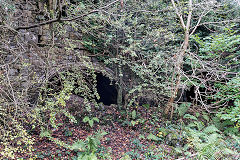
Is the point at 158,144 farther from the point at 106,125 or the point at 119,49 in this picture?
the point at 119,49

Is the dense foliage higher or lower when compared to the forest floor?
higher

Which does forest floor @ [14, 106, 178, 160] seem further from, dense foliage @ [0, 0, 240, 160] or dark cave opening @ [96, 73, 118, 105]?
dark cave opening @ [96, 73, 118, 105]

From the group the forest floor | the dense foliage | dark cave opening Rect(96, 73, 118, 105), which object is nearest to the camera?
the forest floor

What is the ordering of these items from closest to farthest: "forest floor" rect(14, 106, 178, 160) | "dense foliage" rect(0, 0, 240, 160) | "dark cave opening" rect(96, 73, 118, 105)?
"forest floor" rect(14, 106, 178, 160) → "dense foliage" rect(0, 0, 240, 160) → "dark cave opening" rect(96, 73, 118, 105)

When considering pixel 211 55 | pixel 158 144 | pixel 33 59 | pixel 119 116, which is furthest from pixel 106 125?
pixel 211 55

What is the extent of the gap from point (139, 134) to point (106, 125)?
3.61 feet

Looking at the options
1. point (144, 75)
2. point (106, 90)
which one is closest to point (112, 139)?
point (144, 75)

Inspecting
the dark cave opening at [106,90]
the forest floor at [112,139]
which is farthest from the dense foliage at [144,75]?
the dark cave opening at [106,90]

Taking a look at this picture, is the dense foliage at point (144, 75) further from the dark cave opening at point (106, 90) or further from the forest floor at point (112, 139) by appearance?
the dark cave opening at point (106, 90)

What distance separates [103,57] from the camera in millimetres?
5348

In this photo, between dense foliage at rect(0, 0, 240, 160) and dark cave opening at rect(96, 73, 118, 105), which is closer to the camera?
dense foliage at rect(0, 0, 240, 160)

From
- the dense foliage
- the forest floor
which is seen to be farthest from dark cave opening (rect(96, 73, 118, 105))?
the forest floor

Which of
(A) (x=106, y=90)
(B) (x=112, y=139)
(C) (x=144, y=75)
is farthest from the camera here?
(A) (x=106, y=90)

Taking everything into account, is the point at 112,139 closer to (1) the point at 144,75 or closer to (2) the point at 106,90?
(1) the point at 144,75
